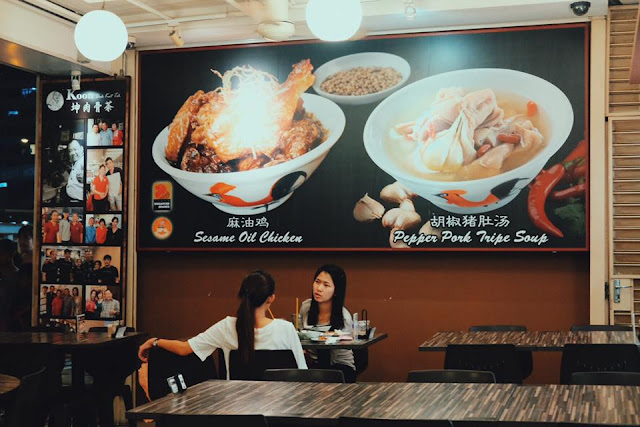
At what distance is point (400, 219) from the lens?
716 cm

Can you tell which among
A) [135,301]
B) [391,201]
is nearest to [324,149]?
[391,201]

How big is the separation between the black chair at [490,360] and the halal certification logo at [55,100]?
484 centimetres

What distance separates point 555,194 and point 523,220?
1.07 ft

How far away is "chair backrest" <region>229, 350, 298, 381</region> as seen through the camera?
4.68 metres

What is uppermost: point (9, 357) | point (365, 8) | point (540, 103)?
point (365, 8)

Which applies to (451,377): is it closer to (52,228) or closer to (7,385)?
(7,385)

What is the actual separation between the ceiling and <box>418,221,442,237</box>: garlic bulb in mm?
1670

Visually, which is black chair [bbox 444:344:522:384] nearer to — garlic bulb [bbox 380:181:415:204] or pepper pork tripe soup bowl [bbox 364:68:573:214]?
pepper pork tripe soup bowl [bbox 364:68:573:214]

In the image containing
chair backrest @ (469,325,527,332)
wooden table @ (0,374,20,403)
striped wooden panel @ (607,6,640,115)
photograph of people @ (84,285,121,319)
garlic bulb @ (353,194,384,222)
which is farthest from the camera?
photograph of people @ (84,285,121,319)

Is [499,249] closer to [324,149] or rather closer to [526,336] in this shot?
[526,336]

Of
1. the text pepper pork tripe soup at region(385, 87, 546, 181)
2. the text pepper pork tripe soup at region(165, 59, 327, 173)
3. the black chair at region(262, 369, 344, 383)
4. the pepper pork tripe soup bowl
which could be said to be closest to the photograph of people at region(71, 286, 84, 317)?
the text pepper pork tripe soup at region(165, 59, 327, 173)

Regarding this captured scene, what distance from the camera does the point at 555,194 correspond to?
679cm

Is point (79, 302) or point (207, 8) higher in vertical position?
point (207, 8)

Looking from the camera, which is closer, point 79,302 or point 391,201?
point 391,201
